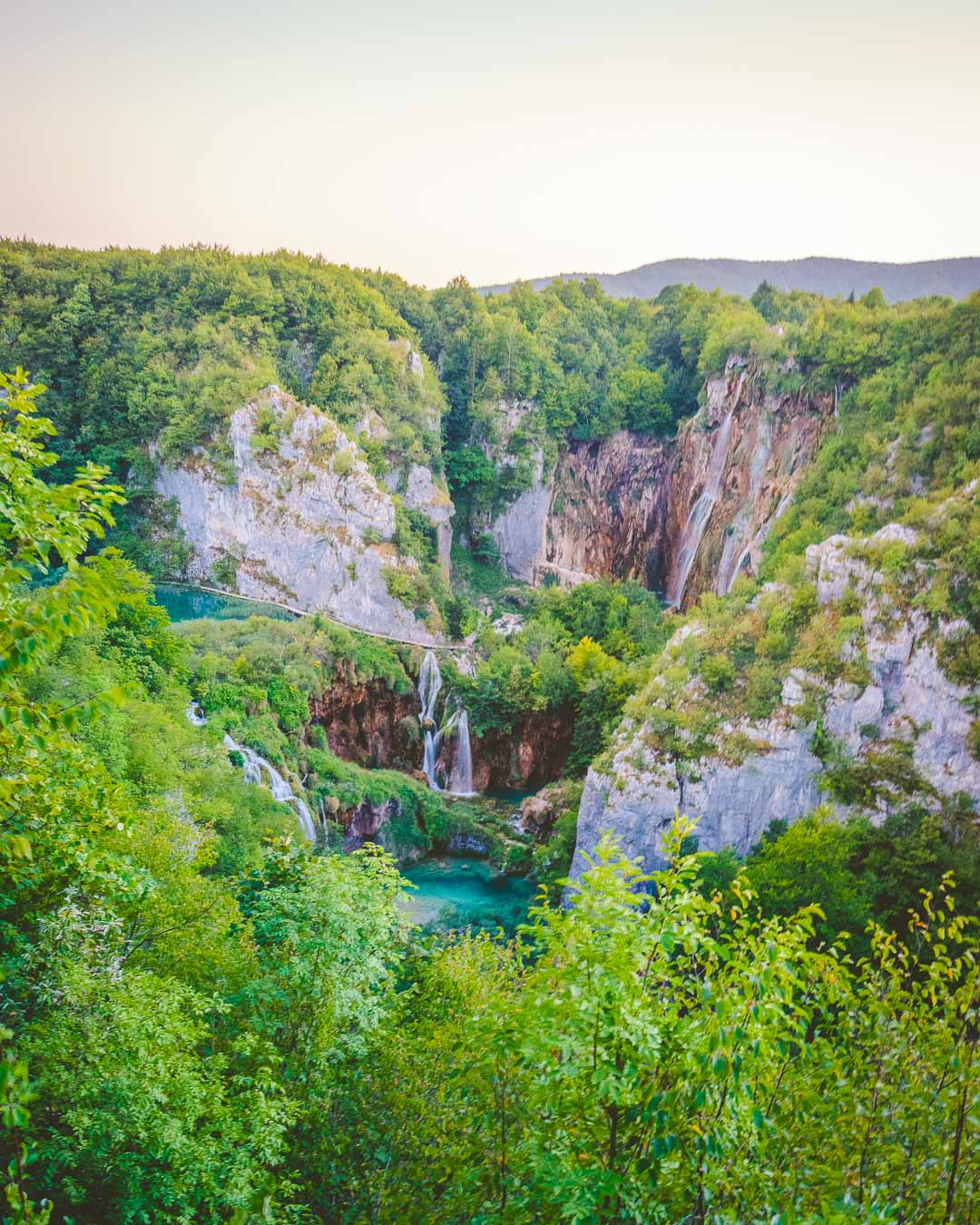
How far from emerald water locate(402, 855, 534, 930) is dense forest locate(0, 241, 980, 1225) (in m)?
0.85

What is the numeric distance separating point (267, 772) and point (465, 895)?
7482 millimetres

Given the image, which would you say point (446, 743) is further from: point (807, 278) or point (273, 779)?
point (807, 278)

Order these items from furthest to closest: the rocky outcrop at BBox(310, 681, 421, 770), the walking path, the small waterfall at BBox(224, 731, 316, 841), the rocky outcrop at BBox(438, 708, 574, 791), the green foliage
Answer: the walking path
the rocky outcrop at BBox(438, 708, 574, 791)
the rocky outcrop at BBox(310, 681, 421, 770)
the small waterfall at BBox(224, 731, 316, 841)
the green foliage

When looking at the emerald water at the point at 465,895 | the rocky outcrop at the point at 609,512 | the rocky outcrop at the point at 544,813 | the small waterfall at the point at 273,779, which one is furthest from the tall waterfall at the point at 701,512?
the small waterfall at the point at 273,779

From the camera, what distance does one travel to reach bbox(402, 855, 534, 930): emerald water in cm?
2319

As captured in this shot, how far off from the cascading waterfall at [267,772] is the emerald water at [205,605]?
13.0 m

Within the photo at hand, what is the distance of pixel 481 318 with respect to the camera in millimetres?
50906

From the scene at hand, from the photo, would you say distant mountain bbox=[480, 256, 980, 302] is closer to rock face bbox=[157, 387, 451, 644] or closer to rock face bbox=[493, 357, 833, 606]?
rock face bbox=[493, 357, 833, 606]

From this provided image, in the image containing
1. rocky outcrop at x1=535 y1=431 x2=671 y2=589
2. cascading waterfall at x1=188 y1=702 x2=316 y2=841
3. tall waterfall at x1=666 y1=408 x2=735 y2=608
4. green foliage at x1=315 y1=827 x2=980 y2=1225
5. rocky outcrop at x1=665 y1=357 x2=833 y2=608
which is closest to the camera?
green foliage at x1=315 y1=827 x2=980 y2=1225

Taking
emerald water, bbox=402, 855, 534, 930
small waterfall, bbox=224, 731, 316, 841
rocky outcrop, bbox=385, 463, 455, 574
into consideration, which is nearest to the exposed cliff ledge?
emerald water, bbox=402, 855, 534, 930

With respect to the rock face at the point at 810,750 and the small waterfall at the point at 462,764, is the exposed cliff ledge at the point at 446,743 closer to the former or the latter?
the small waterfall at the point at 462,764

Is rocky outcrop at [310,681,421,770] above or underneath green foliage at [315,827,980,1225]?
underneath

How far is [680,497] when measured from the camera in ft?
152

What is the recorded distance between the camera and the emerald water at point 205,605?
35.7 meters
